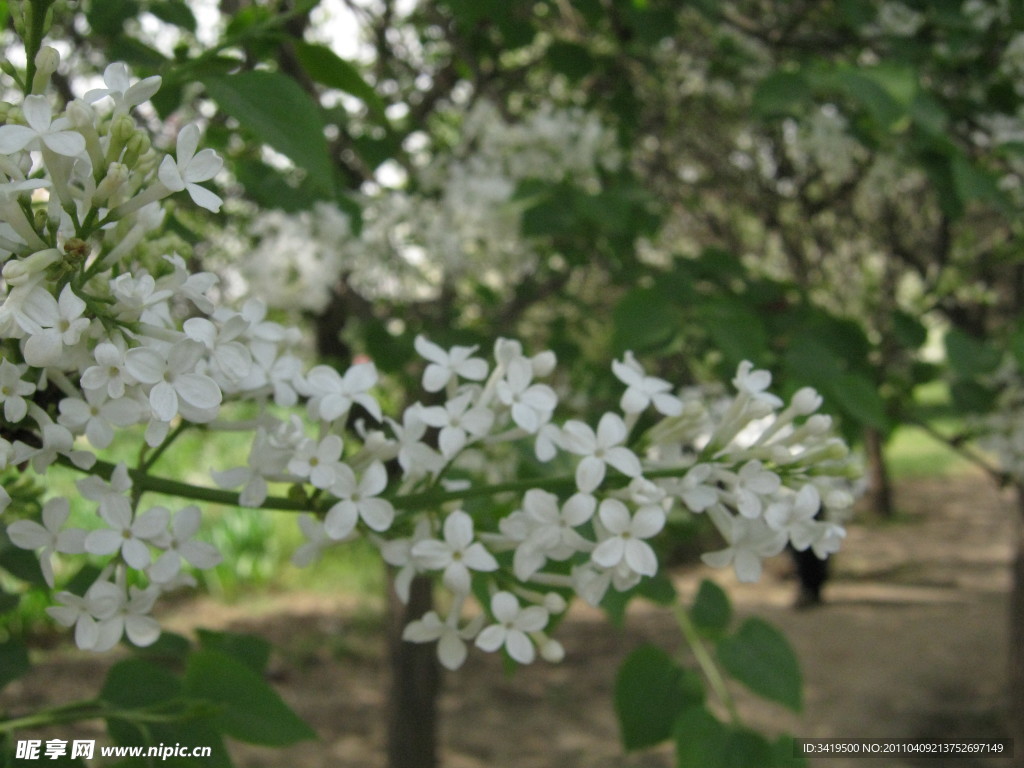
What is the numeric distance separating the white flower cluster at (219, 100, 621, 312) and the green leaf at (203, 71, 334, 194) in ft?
6.04

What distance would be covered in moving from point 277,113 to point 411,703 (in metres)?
2.89

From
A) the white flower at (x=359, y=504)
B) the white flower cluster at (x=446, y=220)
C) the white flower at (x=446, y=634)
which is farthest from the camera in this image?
the white flower cluster at (x=446, y=220)

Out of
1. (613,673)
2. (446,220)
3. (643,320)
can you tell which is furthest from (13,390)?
(613,673)

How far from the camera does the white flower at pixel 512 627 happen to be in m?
1.10

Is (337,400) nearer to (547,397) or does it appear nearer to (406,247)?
(547,397)

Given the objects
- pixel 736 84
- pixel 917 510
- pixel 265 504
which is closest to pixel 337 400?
pixel 265 504

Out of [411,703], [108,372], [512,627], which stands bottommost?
[411,703]

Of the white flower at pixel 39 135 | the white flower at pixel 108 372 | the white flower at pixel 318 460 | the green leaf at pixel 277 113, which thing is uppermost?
the white flower at pixel 39 135

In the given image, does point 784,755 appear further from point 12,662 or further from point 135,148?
point 135,148

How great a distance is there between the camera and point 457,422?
1.11m

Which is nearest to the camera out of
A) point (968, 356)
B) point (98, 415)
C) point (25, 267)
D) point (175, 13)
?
point (25, 267)

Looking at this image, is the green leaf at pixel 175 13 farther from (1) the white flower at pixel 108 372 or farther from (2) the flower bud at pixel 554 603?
(2) the flower bud at pixel 554 603

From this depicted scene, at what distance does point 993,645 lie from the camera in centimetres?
619

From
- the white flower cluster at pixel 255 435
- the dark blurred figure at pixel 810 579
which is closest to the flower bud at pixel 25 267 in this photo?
the white flower cluster at pixel 255 435
